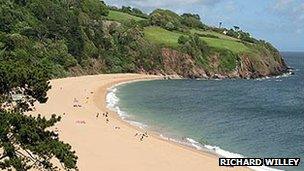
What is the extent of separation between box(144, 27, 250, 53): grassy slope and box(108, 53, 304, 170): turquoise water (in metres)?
28.8

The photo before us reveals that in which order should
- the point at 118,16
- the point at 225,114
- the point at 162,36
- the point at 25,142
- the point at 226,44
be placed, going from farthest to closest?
the point at 118,16
the point at 226,44
the point at 162,36
the point at 225,114
the point at 25,142

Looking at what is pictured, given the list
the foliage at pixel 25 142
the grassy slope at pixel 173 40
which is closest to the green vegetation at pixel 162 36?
the grassy slope at pixel 173 40

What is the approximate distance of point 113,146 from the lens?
Result: 43719 millimetres

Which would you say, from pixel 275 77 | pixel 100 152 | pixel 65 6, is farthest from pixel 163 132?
pixel 275 77

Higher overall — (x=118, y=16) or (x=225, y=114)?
(x=118, y=16)

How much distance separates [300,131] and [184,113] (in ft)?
58.8

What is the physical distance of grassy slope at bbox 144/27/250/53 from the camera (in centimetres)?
14750

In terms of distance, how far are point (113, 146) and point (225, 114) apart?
100 feet

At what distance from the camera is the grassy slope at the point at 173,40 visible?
147500 mm

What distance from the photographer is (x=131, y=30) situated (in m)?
142

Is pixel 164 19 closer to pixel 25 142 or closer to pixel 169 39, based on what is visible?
pixel 169 39

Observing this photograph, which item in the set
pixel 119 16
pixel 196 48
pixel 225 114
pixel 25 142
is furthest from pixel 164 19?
pixel 25 142

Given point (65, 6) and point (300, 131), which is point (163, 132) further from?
point (65, 6)

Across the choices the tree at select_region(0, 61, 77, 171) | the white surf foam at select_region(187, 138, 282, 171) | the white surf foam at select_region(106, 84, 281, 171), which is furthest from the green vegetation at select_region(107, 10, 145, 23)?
the tree at select_region(0, 61, 77, 171)
